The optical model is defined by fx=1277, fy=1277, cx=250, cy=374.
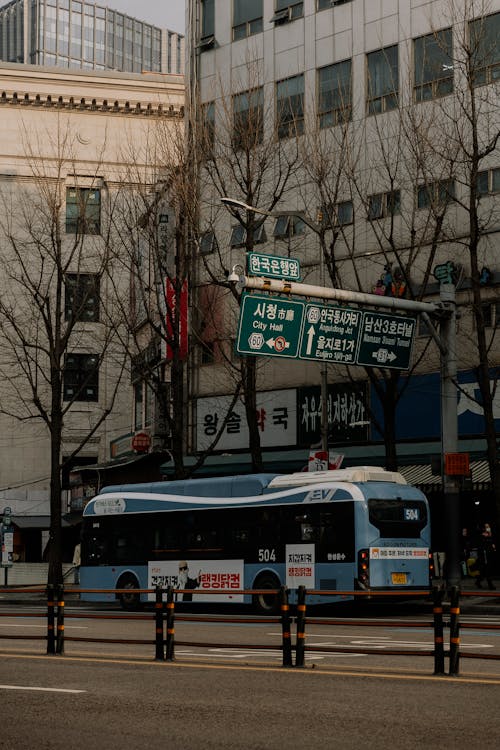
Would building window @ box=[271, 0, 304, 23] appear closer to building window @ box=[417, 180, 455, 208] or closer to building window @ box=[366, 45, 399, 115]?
building window @ box=[366, 45, 399, 115]

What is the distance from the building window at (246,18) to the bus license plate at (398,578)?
24271 mm

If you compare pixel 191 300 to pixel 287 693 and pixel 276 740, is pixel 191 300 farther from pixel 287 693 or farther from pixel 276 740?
pixel 276 740

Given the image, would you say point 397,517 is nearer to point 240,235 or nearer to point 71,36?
point 240,235

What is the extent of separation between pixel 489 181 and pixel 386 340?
1128 cm

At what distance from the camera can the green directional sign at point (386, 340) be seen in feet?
88.8

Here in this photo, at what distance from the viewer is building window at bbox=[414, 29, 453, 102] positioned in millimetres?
37719

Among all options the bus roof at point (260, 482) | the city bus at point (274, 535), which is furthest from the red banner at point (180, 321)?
the bus roof at point (260, 482)

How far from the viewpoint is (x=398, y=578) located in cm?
2752

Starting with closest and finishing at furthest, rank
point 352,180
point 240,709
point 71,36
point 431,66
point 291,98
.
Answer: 1. point 240,709
2. point 352,180
3. point 431,66
4. point 291,98
5. point 71,36

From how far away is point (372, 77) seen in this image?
4066 centimetres

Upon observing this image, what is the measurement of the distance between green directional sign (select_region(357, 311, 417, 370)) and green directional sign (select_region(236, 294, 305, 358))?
181cm

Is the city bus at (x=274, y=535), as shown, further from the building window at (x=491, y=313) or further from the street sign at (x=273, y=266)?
the building window at (x=491, y=313)

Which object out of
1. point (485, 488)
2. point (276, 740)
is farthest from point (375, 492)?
point (276, 740)

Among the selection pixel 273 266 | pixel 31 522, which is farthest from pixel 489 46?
pixel 31 522
